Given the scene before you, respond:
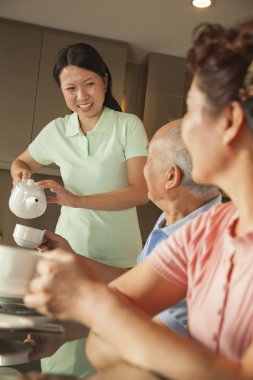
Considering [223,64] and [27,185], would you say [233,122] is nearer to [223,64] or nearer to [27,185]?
[223,64]

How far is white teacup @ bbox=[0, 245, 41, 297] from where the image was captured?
683 millimetres

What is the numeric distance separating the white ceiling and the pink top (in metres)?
2.23

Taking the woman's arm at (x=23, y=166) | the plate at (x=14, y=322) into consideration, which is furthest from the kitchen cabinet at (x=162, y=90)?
the plate at (x=14, y=322)

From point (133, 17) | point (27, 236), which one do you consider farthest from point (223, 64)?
point (133, 17)

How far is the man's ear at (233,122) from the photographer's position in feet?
1.91

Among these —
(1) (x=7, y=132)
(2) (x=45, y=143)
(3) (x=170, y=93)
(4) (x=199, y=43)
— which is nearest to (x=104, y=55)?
(3) (x=170, y=93)

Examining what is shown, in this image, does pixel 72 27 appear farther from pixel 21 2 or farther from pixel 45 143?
pixel 45 143

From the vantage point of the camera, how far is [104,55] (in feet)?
10.7

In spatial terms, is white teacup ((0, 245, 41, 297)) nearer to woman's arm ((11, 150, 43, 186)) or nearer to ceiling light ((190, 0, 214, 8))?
woman's arm ((11, 150, 43, 186))

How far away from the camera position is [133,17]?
115 inches

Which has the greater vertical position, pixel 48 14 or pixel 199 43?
pixel 48 14

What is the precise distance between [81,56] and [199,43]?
3.75 feet

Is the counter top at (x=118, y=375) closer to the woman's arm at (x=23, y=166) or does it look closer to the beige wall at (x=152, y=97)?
the woman's arm at (x=23, y=166)

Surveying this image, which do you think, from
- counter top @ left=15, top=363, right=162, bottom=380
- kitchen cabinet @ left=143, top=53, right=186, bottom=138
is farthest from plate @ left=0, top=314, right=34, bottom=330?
kitchen cabinet @ left=143, top=53, right=186, bottom=138
